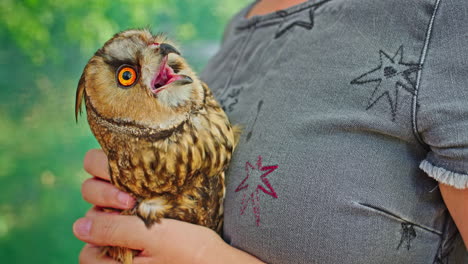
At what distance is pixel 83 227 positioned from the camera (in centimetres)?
79

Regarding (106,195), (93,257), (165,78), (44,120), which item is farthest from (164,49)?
(44,120)

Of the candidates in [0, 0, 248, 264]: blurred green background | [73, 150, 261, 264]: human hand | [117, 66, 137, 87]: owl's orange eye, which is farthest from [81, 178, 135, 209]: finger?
[0, 0, 248, 264]: blurred green background

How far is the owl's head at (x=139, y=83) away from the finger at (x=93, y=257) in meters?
0.31

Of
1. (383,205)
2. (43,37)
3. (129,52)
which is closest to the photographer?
(383,205)

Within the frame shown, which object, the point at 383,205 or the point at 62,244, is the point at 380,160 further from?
the point at 62,244

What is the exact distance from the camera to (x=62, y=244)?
5.01 ft

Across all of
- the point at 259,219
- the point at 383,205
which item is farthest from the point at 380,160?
the point at 259,219

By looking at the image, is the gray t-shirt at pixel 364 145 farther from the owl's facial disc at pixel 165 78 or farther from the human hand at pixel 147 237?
the owl's facial disc at pixel 165 78

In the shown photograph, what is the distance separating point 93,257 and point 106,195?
150 mm

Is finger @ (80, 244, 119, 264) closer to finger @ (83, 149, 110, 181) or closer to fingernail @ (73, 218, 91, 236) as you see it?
fingernail @ (73, 218, 91, 236)

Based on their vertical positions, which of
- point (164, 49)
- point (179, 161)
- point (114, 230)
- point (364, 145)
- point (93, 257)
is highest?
point (164, 49)

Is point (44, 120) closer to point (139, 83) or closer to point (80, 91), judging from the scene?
point (80, 91)

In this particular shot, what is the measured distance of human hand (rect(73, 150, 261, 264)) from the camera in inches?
25.4

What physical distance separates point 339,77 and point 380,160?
0.49 ft
